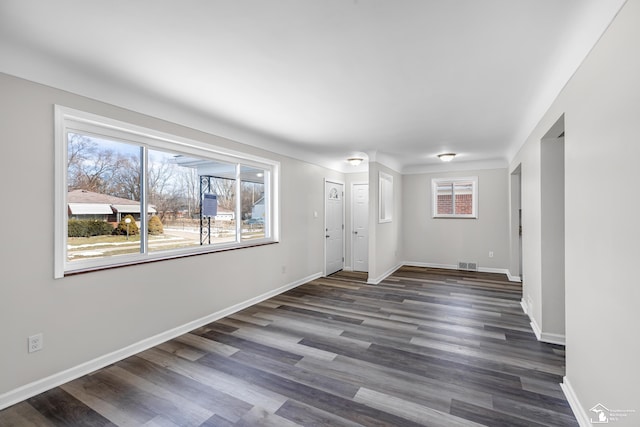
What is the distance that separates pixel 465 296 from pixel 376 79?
379 centimetres

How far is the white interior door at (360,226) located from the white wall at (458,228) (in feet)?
4.04

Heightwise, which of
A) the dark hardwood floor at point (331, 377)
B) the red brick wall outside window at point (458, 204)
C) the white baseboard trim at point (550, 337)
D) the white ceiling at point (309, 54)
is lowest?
the dark hardwood floor at point (331, 377)

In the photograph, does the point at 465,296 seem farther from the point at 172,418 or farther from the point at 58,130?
the point at 58,130

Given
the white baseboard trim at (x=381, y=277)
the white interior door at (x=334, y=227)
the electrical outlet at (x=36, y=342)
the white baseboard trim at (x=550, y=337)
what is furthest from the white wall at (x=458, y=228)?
the electrical outlet at (x=36, y=342)

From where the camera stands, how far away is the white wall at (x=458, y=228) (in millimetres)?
6523

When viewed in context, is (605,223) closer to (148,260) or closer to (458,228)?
(148,260)

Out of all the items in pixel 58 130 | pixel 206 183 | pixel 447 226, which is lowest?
pixel 447 226

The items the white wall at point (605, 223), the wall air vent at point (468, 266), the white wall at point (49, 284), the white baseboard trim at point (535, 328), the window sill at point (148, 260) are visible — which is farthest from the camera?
the wall air vent at point (468, 266)

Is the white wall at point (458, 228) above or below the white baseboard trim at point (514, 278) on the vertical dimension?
above

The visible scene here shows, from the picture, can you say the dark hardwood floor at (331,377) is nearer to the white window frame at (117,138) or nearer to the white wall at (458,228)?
the white window frame at (117,138)

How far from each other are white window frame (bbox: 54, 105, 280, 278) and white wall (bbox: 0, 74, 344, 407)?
0.17 ft

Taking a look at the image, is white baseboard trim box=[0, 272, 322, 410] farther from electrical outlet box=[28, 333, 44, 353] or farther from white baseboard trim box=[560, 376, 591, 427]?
white baseboard trim box=[560, 376, 591, 427]

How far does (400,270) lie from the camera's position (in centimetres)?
682

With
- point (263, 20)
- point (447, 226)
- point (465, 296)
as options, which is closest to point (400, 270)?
point (447, 226)
